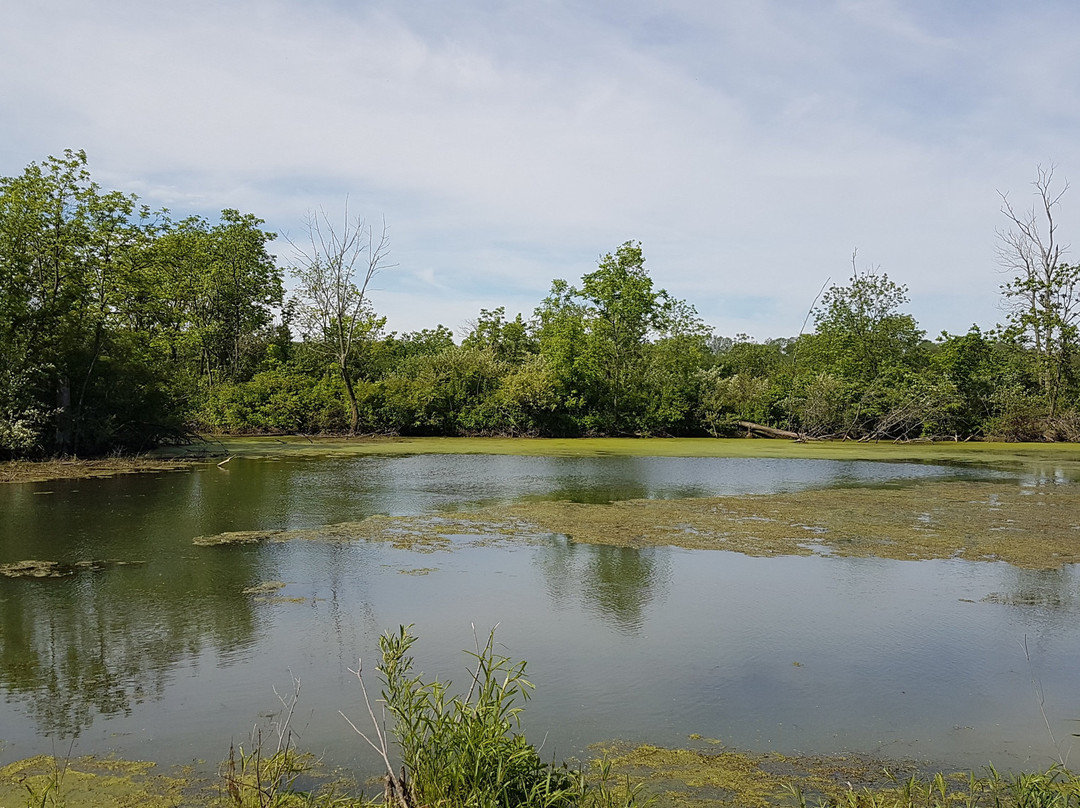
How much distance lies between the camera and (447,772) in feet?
9.58

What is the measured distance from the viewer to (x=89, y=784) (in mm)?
3422

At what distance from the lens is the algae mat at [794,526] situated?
8547mm

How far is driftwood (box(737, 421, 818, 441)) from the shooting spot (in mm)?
26688

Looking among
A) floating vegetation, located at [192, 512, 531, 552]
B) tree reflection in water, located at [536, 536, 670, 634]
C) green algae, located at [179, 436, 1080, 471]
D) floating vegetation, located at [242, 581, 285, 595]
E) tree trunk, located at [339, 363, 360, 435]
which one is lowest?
tree reflection in water, located at [536, 536, 670, 634]

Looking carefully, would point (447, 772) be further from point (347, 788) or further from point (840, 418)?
point (840, 418)

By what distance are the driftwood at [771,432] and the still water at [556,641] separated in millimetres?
19290

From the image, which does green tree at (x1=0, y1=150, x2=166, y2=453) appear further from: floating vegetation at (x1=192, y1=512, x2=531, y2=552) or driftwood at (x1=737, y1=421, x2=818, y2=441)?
driftwood at (x1=737, y1=421, x2=818, y2=441)

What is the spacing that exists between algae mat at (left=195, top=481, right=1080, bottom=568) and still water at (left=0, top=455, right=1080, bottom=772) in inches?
18.5

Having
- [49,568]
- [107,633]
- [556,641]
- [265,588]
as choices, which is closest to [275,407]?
[49,568]

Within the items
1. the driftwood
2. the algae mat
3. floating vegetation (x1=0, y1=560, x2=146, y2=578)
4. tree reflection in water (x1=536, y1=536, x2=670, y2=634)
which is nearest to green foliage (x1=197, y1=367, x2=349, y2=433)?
the driftwood

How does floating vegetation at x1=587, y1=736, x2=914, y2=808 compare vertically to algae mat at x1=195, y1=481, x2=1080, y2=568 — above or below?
below

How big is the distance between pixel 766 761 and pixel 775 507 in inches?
316

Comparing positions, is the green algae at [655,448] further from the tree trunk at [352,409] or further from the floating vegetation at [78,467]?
the floating vegetation at [78,467]

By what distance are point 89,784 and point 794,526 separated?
811 centimetres
